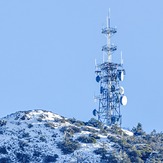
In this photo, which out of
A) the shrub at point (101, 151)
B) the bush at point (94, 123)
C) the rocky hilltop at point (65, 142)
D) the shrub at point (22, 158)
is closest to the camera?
the shrub at point (22, 158)

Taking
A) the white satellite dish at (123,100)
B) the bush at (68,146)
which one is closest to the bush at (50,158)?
the bush at (68,146)

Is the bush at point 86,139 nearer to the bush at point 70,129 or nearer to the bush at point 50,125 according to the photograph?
the bush at point 70,129

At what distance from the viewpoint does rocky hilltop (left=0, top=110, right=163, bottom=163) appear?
81.4 metres

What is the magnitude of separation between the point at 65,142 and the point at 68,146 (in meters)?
1.12

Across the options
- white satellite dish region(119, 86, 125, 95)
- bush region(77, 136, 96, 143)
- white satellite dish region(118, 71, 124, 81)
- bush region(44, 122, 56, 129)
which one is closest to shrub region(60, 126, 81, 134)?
bush region(44, 122, 56, 129)

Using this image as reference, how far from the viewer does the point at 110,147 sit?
84.9 meters

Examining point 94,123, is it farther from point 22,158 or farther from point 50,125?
point 22,158

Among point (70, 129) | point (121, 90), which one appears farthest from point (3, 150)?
point (121, 90)

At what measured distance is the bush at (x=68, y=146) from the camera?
8281cm

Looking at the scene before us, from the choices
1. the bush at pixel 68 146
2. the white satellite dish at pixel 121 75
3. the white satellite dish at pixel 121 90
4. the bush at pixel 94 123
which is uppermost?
the white satellite dish at pixel 121 75

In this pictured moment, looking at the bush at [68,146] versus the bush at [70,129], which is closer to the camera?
the bush at [68,146]

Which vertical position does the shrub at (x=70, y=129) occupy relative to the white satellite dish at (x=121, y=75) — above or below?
below

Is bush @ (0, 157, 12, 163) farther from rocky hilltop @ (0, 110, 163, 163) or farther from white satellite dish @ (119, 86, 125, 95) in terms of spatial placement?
white satellite dish @ (119, 86, 125, 95)

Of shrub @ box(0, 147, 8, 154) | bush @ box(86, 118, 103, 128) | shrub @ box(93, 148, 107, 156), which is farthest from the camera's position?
bush @ box(86, 118, 103, 128)
